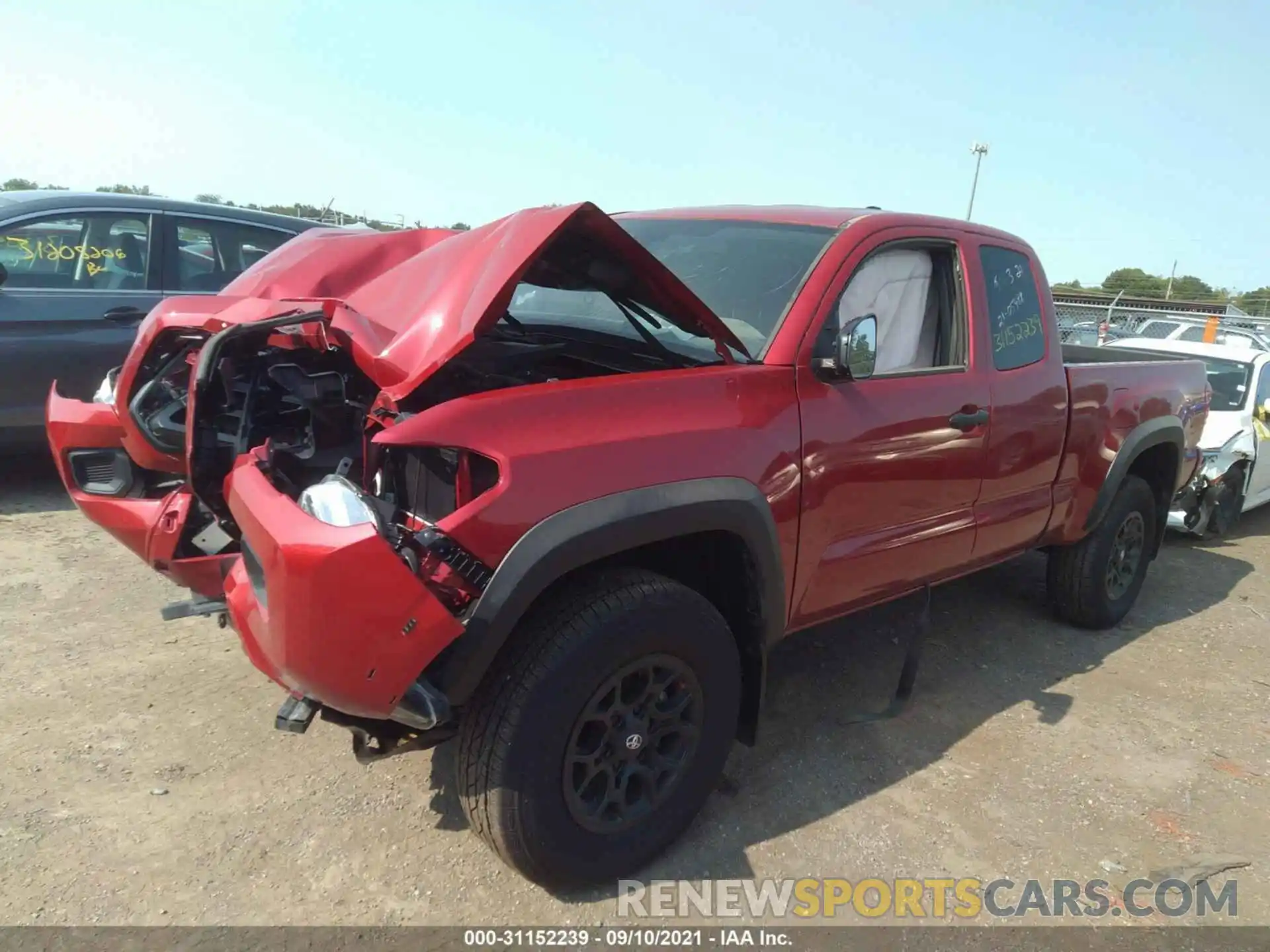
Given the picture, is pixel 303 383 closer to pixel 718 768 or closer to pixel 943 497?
pixel 718 768

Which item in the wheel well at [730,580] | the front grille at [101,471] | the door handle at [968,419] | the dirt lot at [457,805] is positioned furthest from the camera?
the door handle at [968,419]

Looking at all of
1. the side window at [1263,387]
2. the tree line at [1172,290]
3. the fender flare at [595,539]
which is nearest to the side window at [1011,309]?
the fender flare at [595,539]

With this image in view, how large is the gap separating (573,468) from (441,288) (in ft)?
2.21

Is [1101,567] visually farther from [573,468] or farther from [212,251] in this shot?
[212,251]

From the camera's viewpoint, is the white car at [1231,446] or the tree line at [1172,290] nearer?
the white car at [1231,446]

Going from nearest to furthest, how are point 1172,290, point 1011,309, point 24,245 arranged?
1. point 1011,309
2. point 24,245
3. point 1172,290

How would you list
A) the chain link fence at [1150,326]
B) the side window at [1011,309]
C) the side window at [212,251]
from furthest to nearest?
the chain link fence at [1150,326] → the side window at [212,251] → the side window at [1011,309]

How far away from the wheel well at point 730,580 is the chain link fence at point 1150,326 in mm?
9986

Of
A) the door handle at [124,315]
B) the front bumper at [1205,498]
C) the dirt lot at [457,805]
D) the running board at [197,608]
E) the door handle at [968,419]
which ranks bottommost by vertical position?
the dirt lot at [457,805]

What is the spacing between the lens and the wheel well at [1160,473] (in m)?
4.82

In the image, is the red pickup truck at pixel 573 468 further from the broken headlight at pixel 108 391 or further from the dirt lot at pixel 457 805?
the dirt lot at pixel 457 805

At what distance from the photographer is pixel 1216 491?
6.54m

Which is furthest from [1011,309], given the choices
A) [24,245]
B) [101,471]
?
[24,245]

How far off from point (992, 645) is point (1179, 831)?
1.47 metres
